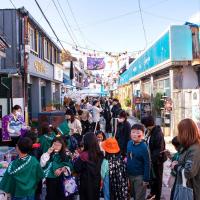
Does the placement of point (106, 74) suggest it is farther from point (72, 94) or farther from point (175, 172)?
point (175, 172)

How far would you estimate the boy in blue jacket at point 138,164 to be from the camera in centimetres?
529

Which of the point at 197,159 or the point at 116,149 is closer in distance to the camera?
the point at 197,159

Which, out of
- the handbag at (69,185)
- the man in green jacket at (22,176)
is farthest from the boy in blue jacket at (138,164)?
the man in green jacket at (22,176)

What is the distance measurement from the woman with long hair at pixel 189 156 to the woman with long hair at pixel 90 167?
1.27m

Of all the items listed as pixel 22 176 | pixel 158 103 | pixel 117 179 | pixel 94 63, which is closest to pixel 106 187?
pixel 117 179

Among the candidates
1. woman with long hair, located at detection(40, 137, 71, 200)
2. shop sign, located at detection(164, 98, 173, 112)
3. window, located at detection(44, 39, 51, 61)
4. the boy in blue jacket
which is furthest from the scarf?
window, located at detection(44, 39, 51, 61)

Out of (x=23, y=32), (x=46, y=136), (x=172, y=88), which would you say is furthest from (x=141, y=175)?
(x=23, y=32)

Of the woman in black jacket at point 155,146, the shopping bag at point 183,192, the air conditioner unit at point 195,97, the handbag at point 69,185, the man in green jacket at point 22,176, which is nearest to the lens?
the shopping bag at point 183,192

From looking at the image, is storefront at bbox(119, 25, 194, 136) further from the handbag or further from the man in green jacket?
the man in green jacket

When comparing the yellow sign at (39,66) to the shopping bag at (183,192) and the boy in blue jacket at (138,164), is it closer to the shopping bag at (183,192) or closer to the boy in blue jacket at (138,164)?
the boy in blue jacket at (138,164)

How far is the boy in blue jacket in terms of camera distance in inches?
208

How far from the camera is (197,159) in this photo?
153 inches

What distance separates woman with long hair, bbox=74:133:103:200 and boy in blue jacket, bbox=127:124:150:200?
627 mm

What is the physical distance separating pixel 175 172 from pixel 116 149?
3.50 ft
